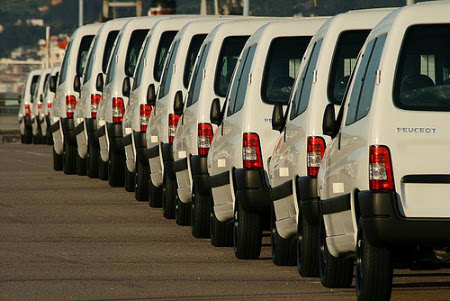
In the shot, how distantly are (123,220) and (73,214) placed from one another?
106 cm

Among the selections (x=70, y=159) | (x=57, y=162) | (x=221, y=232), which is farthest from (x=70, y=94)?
(x=221, y=232)

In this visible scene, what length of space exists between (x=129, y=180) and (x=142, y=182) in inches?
71.4

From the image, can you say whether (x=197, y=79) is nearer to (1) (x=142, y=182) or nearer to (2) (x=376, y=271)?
(1) (x=142, y=182)

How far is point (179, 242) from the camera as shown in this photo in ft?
56.3

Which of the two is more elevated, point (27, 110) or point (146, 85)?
point (146, 85)

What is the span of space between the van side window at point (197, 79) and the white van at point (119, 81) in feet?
19.7

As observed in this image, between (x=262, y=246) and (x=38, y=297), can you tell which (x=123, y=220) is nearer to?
(x=262, y=246)

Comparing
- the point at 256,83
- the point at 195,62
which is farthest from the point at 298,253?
the point at 195,62

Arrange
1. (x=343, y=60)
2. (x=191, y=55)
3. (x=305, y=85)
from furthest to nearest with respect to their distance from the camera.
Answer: (x=191, y=55)
(x=305, y=85)
(x=343, y=60)

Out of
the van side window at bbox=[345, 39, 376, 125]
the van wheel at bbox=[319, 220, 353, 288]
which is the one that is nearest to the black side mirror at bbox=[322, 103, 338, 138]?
the van side window at bbox=[345, 39, 376, 125]

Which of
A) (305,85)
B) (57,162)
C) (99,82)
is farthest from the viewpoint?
(57,162)

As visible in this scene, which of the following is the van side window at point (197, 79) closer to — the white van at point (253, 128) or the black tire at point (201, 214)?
the black tire at point (201, 214)

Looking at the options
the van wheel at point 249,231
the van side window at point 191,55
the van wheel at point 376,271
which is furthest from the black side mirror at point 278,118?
the van side window at point 191,55

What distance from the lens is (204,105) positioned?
1744 centimetres
